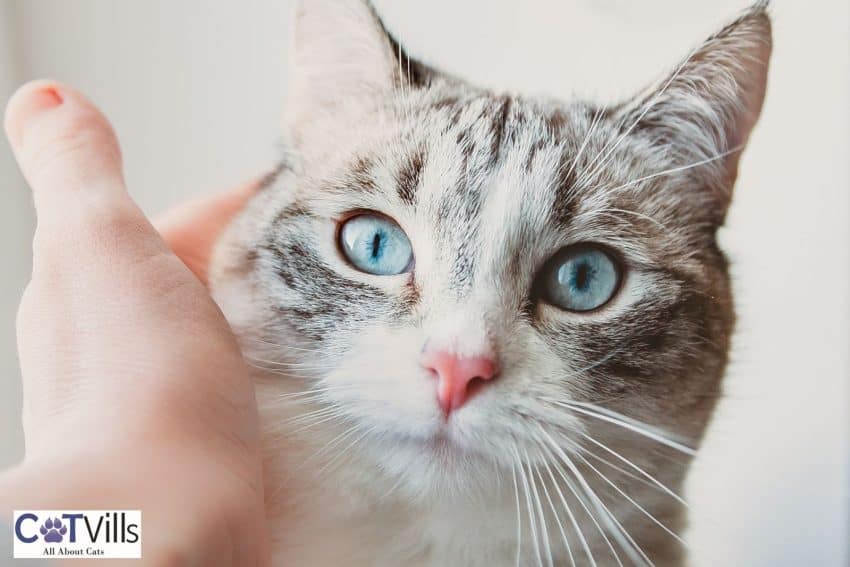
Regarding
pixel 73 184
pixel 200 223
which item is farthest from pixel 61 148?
pixel 200 223

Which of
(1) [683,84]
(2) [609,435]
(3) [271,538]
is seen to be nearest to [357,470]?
(3) [271,538]

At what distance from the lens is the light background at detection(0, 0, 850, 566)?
0.68 meters

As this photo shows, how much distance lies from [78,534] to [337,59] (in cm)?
46

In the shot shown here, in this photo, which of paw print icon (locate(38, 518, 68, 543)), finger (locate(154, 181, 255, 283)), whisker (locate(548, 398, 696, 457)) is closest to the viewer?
paw print icon (locate(38, 518, 68, 543))

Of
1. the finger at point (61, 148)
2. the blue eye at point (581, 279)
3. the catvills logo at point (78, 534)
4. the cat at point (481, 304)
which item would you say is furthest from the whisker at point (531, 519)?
the finger at point (61, 148)

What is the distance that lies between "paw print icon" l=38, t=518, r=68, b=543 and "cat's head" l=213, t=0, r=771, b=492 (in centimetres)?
19

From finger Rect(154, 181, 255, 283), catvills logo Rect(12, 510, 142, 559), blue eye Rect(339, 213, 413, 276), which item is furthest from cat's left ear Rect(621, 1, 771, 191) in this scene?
catvills logo Rect(12, 510, 142, 559)

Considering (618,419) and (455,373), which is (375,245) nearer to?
(455,373)

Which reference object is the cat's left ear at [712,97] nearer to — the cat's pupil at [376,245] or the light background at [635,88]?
the light background at [635,88]

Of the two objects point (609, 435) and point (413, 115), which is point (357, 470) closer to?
point (609, 435)

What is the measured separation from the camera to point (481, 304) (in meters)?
0.60

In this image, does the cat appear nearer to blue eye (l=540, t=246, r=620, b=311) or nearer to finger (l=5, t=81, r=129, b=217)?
blue eye (l=540, t=246, r=620, b=311)

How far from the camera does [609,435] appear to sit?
2.10 ft

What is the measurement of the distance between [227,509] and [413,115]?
1.21 ft
